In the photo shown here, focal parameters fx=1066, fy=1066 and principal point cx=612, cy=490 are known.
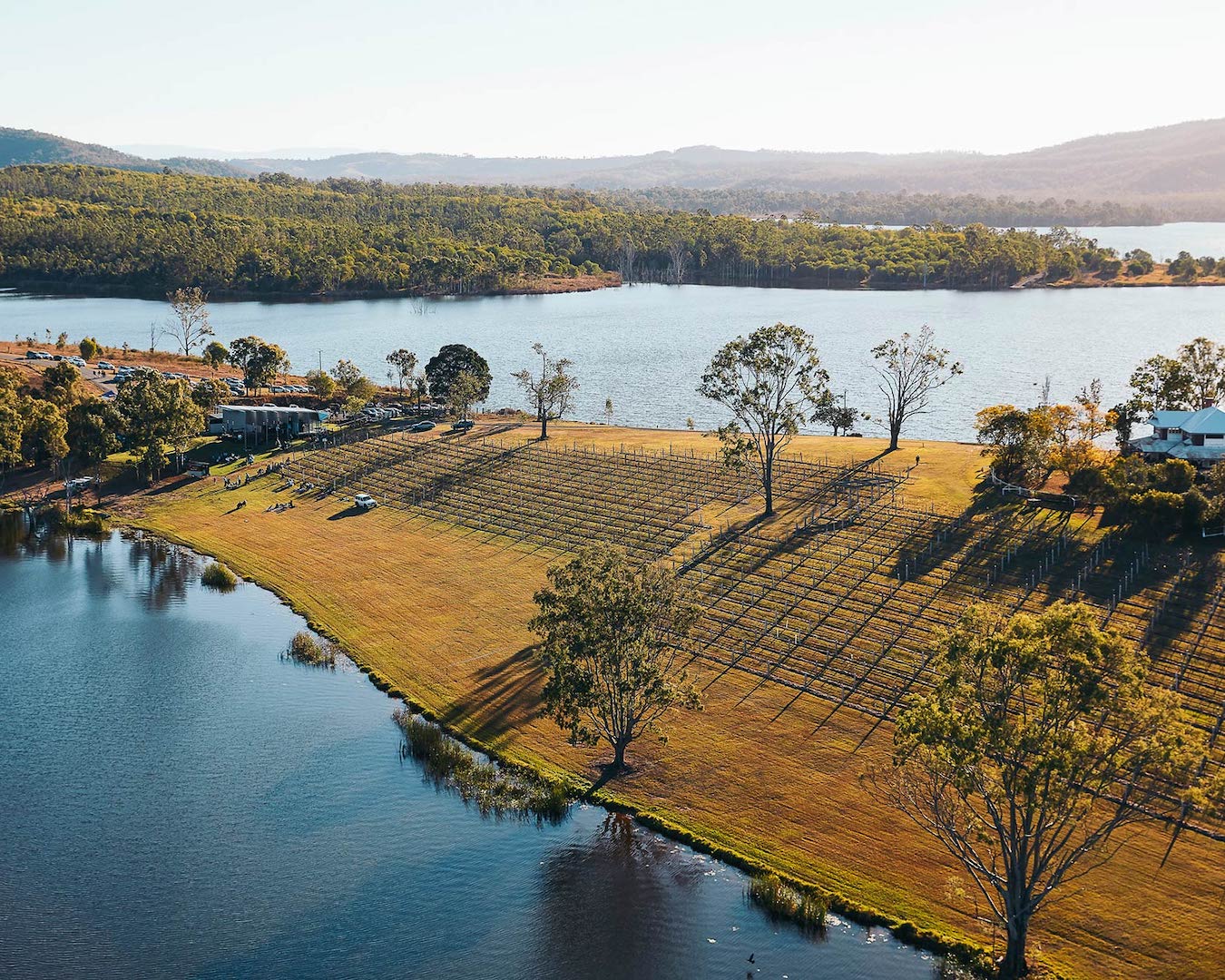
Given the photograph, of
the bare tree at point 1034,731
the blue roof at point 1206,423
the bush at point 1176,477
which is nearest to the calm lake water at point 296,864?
the bare tree at point 1034,731

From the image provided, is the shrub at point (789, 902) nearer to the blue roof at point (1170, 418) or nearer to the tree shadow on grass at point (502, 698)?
the tree shadow on grass at point (502, 698)

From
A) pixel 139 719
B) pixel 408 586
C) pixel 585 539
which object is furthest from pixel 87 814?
pixel 585 539

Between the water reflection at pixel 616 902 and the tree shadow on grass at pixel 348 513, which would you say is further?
the tree shadow on grass at pixel 348 513

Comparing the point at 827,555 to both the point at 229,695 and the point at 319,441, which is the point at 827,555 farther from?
the point at 319,441

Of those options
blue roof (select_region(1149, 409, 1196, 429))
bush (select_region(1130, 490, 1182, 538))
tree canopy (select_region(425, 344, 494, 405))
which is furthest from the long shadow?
blue roof (select_region(1149, 409, 1196, 429))

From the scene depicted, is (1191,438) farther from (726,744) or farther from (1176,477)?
(726,744)

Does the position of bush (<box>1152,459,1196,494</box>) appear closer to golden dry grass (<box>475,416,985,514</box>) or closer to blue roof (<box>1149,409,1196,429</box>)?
blue roof (<box>1149,409,1196,429</box>)

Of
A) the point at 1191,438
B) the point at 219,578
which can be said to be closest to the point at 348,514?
the point at 219,578
